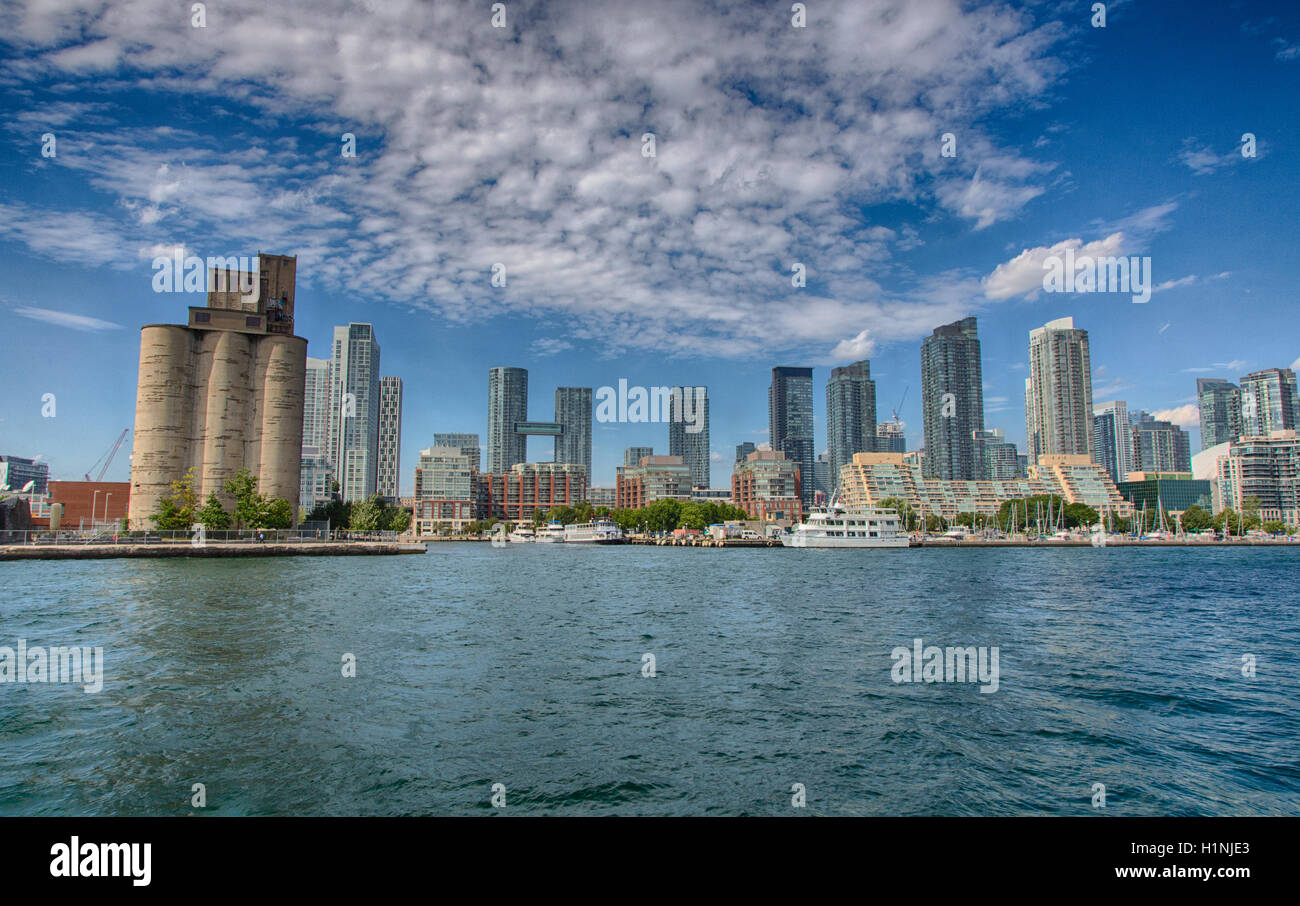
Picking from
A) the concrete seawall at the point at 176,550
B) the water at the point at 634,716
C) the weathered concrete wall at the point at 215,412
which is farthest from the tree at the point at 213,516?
the water at the point at 634,716

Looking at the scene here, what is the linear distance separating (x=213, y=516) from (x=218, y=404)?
65.2 ft

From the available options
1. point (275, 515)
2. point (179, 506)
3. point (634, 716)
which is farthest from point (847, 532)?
point (634, 716)

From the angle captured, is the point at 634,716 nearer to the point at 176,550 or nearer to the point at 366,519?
the point at 176,550

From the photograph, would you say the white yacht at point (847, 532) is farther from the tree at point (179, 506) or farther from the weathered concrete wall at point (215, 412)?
the tree at point (179, 506)

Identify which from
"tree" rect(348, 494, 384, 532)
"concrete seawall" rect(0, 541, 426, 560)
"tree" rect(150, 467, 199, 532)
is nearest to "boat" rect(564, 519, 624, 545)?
"tree" rect(348, 494, 384, 532)

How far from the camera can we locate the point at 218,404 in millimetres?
104750

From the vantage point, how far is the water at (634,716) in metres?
11.8

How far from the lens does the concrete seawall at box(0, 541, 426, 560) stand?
72.5m

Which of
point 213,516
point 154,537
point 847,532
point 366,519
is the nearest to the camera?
point 154,537

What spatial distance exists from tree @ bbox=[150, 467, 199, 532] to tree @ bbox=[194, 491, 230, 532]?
155cm

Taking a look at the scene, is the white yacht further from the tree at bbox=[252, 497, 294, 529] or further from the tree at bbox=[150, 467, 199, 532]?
the tree at bbox=[150, 467, 199, 532]
